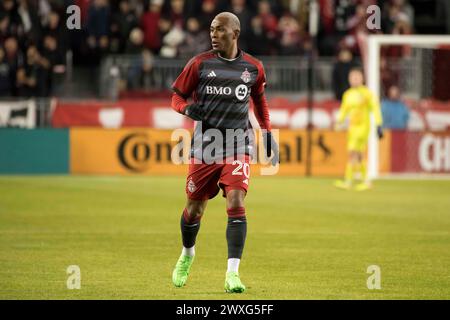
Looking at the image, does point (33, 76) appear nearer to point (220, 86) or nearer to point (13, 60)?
point (13, 60)

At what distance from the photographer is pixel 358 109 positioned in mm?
20766

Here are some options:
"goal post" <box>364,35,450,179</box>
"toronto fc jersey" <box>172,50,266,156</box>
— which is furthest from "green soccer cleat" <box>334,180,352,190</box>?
"toronto fc jersey" <box>172,50,266,156</box>

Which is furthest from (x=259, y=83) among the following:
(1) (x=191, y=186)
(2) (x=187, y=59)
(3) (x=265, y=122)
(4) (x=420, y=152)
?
(2) (x=187, y=59)

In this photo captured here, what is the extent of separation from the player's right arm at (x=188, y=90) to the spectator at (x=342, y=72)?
14.9 m

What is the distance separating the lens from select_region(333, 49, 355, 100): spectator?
940 inches

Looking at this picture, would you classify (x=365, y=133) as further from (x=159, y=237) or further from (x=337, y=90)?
(x=159, y=237)

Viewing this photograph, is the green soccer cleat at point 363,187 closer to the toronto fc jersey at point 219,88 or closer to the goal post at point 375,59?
the goal post at point 375,59

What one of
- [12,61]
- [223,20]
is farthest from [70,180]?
[223,20]

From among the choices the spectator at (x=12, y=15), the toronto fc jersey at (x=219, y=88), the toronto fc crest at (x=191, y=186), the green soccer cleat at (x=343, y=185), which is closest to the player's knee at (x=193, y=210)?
the toronto fc crest at (x=191, y=186)

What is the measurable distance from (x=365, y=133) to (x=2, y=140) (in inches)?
293

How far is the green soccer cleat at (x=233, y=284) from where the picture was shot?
8.72 meters

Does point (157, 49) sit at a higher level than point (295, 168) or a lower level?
higher

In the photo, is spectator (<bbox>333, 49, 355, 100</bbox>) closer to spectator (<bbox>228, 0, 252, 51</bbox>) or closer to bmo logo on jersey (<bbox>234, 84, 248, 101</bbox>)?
spectator (<bbox>228, 0, 252, 51</bbox>)

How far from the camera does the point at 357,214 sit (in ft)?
52.5
